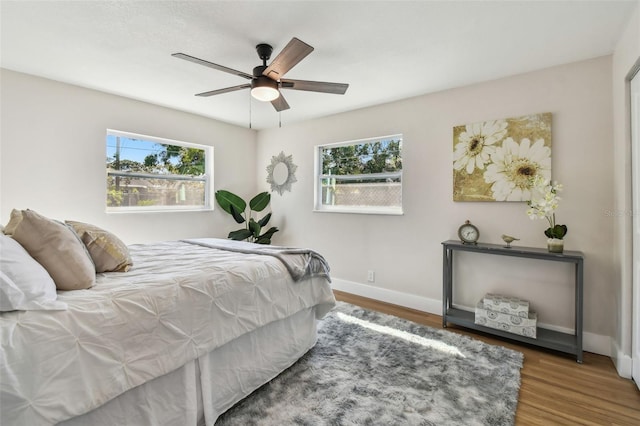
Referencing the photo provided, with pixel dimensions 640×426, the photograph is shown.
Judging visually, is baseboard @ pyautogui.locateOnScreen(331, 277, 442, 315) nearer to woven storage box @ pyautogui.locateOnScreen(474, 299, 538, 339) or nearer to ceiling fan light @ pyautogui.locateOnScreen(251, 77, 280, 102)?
woven storage box @ pyautogui.locateOnScreen(474, 299, 538, 339)

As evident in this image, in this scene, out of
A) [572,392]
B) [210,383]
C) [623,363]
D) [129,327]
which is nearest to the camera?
[129,327]

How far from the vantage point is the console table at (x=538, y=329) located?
219 centimetres

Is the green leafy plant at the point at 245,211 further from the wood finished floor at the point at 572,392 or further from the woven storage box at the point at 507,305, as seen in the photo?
the wood finished floor at the point at 572,392

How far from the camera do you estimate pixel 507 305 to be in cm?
251

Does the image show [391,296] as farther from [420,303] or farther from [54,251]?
[54,251]

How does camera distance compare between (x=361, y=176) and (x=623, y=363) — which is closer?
(x=623, y=363)

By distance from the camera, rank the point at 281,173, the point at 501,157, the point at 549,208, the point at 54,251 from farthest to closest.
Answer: the point at 281,173 < the point at 501,157 < the point at 549,208 < the point at 54,251

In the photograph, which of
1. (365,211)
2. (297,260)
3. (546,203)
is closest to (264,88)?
(297,260)

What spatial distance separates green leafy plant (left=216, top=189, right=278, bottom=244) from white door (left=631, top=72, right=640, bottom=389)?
3.72 meters

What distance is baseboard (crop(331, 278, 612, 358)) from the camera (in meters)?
2.29

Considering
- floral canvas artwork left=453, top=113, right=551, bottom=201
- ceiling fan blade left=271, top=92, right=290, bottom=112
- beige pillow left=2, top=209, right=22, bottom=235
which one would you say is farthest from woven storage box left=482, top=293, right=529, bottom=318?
beige pillow left=2, top=209, right=22, bottom=235

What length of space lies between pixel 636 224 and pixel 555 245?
20.0 inches

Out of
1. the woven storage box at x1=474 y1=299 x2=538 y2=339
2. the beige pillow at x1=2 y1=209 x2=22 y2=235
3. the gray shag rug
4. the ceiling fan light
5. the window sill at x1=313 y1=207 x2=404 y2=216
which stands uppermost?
the ceiling fan light

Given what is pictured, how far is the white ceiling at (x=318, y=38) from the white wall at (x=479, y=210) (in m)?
0.26
